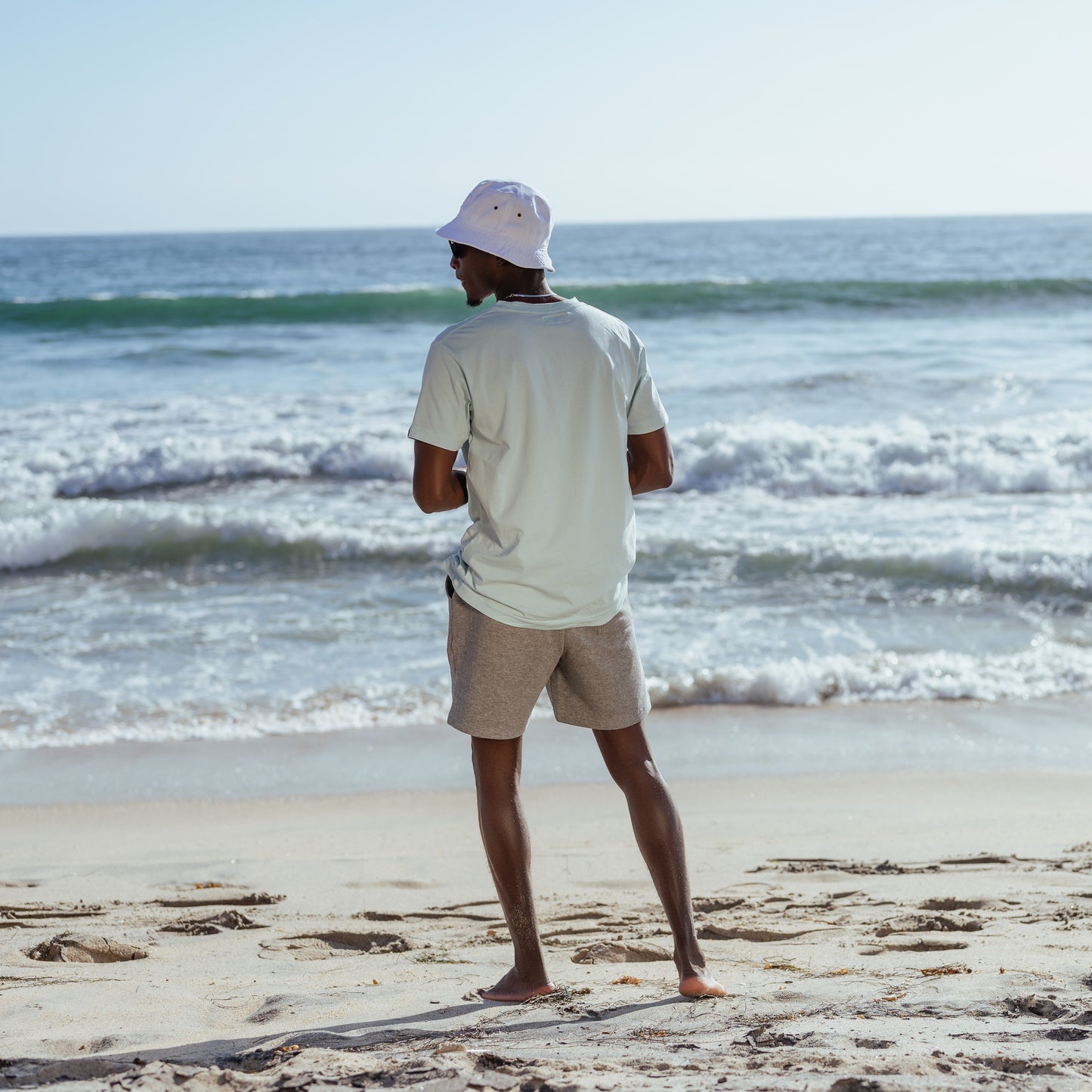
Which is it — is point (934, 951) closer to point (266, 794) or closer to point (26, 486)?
point (266, 794)

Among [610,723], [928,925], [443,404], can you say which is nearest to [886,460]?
[928,925]

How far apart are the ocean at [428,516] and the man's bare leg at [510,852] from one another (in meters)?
2.36

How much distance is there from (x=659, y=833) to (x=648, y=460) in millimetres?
774

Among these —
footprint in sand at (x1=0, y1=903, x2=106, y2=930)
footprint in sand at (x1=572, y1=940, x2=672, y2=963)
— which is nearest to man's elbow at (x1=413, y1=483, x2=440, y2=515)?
footprint in sand at (x1=572, y1=940, x2=672, y2=963)

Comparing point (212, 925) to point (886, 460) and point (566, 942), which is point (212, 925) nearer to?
point (566, 942)

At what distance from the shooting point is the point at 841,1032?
1.88 m

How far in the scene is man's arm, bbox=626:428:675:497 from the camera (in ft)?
7.51

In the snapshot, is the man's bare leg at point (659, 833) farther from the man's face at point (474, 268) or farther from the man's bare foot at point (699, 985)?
the man's face at point (474, 268)

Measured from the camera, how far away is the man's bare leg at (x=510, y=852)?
2264 mm

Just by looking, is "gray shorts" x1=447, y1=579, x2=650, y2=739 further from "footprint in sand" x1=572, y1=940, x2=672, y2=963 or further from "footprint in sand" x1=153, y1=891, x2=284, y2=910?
"footprint in sand" x1=153, y1=891, x2=284, y2=910

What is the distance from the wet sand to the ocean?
977mm

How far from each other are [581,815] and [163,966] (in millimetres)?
1620

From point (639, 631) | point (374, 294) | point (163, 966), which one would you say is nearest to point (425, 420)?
point (163, 966)

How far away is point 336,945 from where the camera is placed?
279cm
